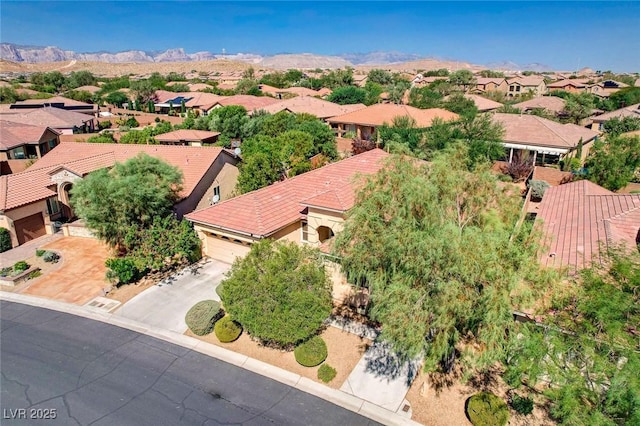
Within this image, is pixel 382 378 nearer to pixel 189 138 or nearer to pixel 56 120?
pixel 189 138

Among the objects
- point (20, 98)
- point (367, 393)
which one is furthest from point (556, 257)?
point (20, 98)

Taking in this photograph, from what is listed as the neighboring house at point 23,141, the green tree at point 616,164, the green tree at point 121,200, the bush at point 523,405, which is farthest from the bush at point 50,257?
the green tree at point 616,164

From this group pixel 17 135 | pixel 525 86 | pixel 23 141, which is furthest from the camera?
pixel 525 86

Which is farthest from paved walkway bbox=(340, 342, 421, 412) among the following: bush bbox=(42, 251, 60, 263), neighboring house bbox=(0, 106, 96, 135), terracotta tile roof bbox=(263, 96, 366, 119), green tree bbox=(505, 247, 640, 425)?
neighboring house bbox=(0, 106, 96, 135)

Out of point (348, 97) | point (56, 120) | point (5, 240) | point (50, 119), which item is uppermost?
point (348, 97)

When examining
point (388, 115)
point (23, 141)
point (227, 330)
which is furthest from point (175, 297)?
point (388, 115)

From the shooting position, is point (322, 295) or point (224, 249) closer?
point (322, 295)

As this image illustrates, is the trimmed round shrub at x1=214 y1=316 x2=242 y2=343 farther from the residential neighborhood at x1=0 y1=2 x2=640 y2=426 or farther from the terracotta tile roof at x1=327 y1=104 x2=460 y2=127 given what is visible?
the terracotta tile roof at x1=327 y1=104 x2=460 y2=127
